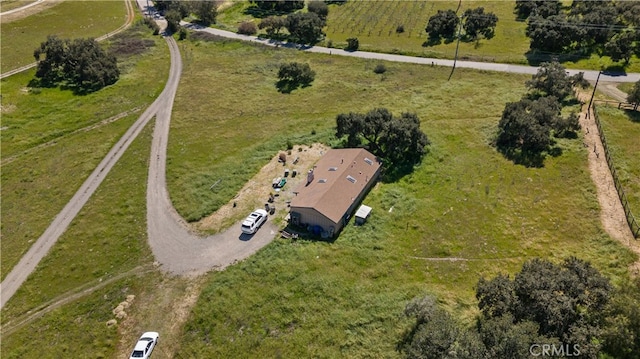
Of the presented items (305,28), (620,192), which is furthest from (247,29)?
(620,192)

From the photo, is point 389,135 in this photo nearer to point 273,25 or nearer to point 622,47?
point 622,47

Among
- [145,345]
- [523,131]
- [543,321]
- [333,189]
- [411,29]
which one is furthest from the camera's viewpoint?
[411,29]

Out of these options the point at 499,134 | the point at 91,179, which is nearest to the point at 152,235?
the point at 91,179

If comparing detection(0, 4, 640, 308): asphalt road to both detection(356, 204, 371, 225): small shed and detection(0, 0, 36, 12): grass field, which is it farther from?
detection(0, 0, 36, 12): grass field

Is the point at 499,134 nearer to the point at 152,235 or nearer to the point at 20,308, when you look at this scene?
the point at 152,235

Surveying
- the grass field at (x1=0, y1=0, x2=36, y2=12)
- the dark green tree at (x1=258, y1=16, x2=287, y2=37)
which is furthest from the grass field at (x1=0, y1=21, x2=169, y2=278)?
the grass field at (x1=0, y1=0, x2=36, y2=12)

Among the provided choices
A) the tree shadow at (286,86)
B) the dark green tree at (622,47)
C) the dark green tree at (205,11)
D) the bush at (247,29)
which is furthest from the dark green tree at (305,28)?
the dark green tree at (622,47)

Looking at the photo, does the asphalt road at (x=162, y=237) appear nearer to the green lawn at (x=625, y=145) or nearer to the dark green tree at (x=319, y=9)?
the green lawn at (x=625, y=145)
